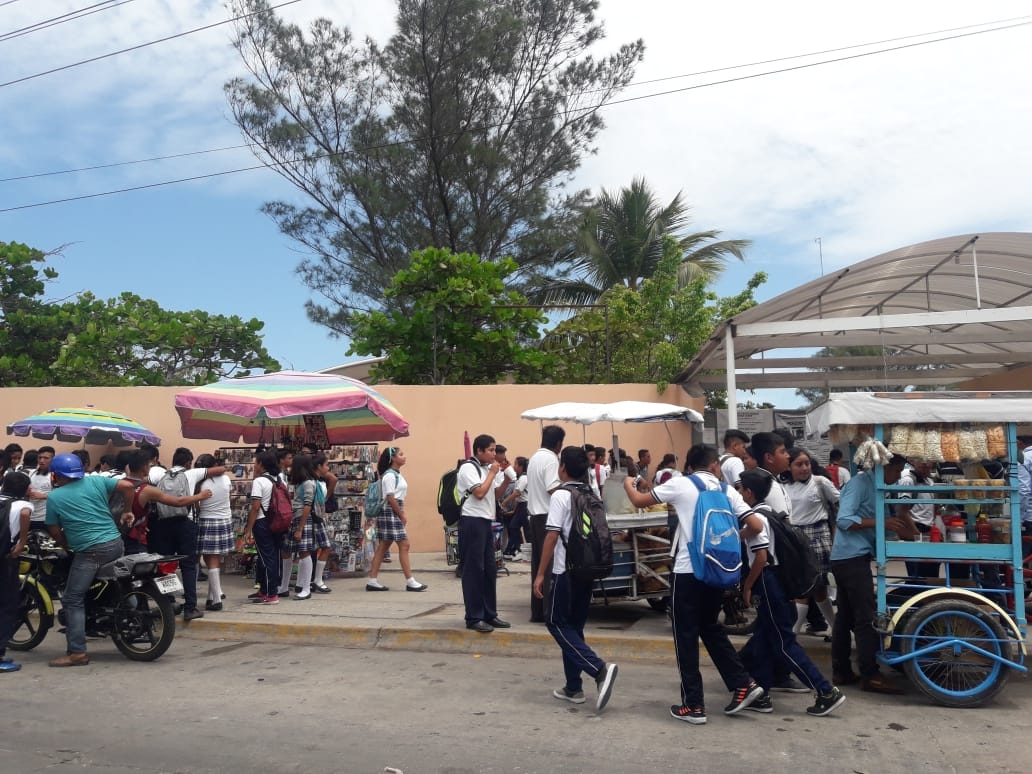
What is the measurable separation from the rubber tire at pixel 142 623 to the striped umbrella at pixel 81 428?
5.74 metres

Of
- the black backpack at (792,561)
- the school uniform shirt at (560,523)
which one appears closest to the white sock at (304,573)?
the school uniform shirt at (560,523)

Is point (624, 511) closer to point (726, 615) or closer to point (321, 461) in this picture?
point (726, 615)

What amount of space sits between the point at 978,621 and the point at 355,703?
170 inches

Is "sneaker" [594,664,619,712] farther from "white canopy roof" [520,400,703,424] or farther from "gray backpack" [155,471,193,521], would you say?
"white canopy roof" [520,400,703,424]

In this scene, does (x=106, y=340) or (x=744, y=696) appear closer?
(x=744, y=696)

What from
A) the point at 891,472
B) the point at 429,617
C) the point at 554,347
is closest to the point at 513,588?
the point at 429,617

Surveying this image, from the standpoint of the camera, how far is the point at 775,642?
19.5ft

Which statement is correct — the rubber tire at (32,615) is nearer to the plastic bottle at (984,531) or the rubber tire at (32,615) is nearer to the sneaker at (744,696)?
the sneaker at (744,696)

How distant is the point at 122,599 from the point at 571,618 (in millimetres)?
4006

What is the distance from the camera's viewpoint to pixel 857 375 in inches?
715

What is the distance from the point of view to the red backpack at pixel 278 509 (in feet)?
31.5

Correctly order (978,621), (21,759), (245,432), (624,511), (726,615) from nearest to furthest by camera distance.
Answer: (21,759) < (978,621) < (726,615) < (624,511) < (245,432)

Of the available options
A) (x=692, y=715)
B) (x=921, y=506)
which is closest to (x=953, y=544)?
(x=921, y=506)

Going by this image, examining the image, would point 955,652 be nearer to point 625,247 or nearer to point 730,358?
point 730,358
